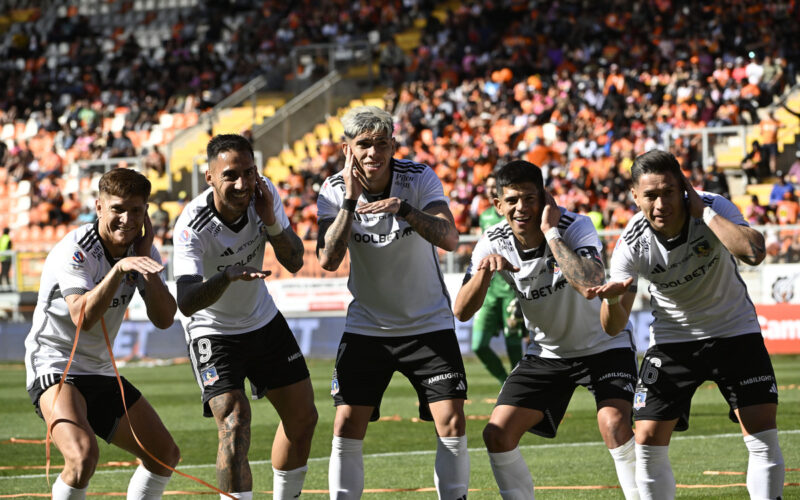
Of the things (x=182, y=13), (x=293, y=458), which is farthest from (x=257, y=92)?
(x=293, y=458)

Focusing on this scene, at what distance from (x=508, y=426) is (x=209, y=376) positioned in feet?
5.89

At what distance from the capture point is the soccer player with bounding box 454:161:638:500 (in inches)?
270

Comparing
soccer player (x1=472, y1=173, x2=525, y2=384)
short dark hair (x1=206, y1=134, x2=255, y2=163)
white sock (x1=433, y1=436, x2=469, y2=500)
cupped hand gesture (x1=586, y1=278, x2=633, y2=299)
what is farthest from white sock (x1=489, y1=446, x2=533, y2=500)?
soccer player (x1=472, y1=173, x2=525, y2=384)

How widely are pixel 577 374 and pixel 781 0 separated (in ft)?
83.6

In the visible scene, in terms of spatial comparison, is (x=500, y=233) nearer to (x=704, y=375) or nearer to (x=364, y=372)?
(x=364, y=372)

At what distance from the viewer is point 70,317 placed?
6.74m

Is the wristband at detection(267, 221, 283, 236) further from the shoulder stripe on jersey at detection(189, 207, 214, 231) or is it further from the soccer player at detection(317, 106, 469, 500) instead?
the shoulder stripe on jersey at detection(189, 207, 214, 231)

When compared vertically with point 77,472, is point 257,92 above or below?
above

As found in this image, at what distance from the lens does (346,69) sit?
36938 mm

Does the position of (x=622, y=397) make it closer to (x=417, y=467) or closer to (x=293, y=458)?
(x=293, y=458)

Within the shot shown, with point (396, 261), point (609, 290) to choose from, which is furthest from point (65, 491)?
point (609, 290)

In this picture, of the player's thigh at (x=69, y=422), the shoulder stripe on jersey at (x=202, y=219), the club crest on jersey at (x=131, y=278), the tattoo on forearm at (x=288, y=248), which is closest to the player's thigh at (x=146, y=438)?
the player's thigh at (x=69, y=422)

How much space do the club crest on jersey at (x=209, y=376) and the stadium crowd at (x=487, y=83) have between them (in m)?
16.3

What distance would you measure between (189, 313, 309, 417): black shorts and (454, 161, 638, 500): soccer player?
3.94ft
